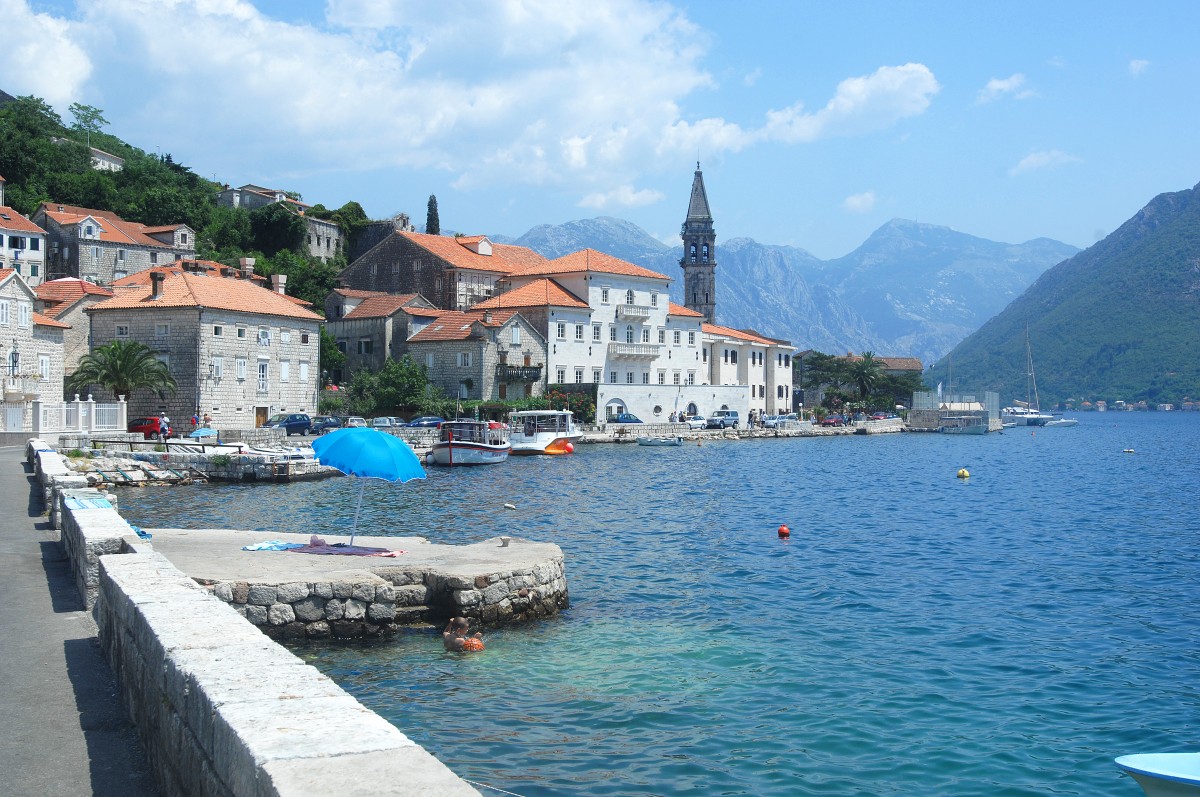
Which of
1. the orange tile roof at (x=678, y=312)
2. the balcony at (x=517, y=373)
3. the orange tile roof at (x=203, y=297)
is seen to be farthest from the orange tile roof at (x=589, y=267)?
the orange tile roof at (x=203, y=297)

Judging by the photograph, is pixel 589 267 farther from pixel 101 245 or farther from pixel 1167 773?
pixel 1167 773

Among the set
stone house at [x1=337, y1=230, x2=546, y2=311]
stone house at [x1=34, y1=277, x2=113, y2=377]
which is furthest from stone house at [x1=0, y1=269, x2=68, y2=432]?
stone house at [x1=337, y1=230, x2=546, y2=311]

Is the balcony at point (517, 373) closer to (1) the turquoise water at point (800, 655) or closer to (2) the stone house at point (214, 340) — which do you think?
(2) the stone house at point (214, 340)

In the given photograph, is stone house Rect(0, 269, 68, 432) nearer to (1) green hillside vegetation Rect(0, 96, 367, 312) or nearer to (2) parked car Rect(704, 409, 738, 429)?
(1) green hillside vegetation Rect(0, 96, 367, 312)

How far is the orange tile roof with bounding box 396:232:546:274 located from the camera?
84375mm

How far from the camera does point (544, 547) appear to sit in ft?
60.5

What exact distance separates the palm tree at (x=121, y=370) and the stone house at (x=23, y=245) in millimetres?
29997

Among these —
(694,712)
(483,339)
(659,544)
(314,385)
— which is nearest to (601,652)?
(694,712)

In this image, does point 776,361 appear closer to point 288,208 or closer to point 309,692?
point 288,208

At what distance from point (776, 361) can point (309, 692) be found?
338ft

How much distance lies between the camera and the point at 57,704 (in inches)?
312

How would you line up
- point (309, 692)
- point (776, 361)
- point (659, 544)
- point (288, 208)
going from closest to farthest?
point (309, 692) → point (659, 544) → point (288, 208) → point (776, 361)

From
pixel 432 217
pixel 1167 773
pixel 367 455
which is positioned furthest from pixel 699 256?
pixel 1167 773

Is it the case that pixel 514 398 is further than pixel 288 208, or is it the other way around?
pixel 288 208
